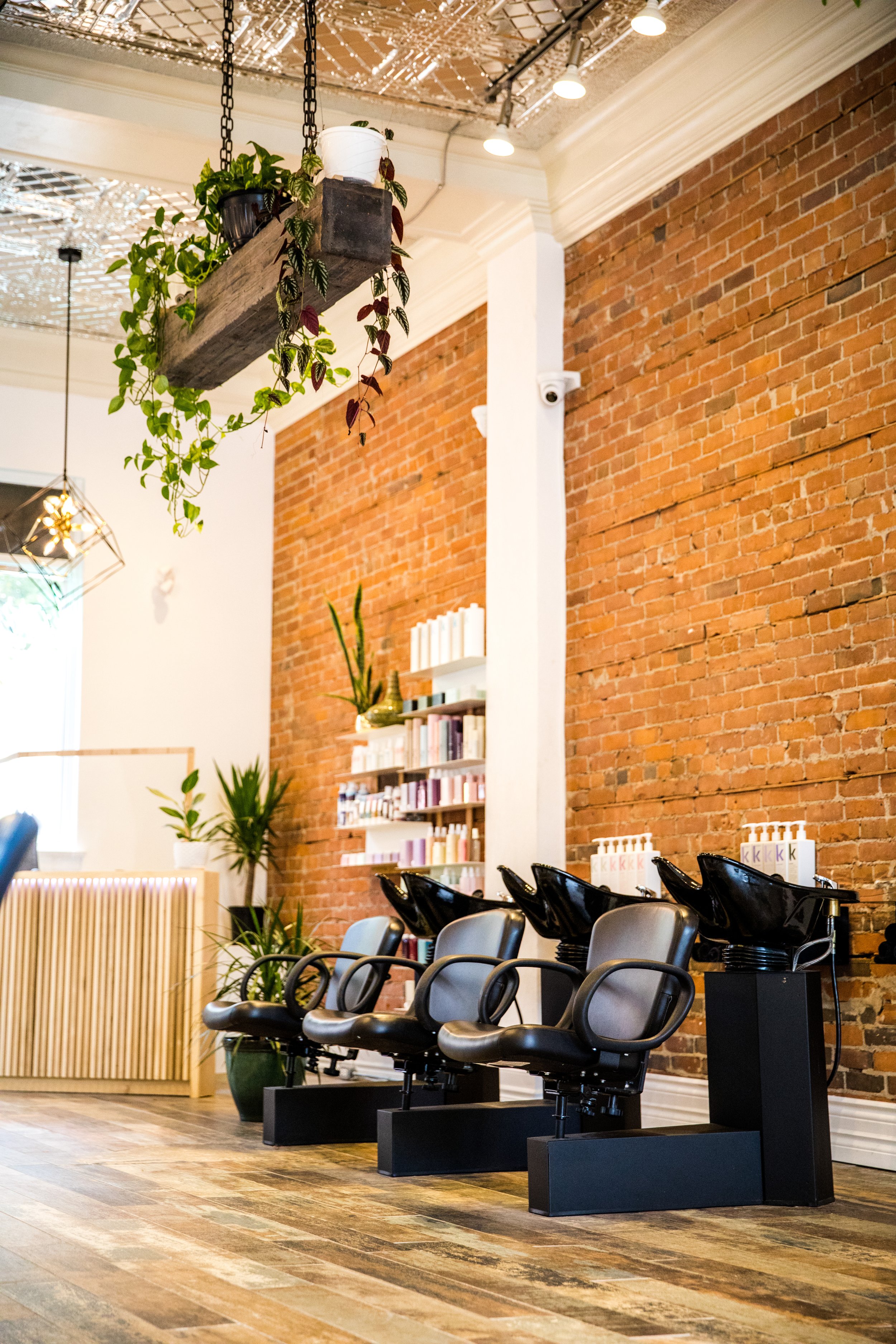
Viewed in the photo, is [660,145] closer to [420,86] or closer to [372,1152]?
[420,86]

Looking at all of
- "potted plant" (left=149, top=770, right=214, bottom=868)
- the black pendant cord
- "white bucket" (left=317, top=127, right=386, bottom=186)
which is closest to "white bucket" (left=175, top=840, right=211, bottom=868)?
"potted plant" (left=149, top=770, right=214, bottom=868)

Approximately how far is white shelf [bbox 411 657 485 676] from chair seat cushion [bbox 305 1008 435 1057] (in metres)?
2.25

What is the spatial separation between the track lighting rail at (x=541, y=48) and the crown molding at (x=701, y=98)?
0.40 metres

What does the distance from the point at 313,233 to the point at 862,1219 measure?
112 inches

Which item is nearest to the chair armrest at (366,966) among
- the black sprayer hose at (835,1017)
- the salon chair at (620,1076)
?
the salon chair at (620,1076)

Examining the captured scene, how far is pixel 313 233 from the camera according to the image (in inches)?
136

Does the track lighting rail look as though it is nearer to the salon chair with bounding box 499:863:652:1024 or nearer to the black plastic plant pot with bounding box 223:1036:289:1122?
the salon chair with bounding box 499:863:652:1024

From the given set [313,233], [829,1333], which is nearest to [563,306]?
[313,233]

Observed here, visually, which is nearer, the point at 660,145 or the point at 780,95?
the point at 780,95

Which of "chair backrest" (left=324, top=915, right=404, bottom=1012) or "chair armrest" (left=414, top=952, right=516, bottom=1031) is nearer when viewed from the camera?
"chair armrest" (left=414, top=952, right=516, bottom=1031)

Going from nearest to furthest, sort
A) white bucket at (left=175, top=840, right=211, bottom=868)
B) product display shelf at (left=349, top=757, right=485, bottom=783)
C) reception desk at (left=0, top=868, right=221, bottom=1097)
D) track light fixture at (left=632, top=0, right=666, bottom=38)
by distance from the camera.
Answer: track light fixture at (left=632, top=0, right=666, bottom=38) < product display shelf at (left=349, top=757, right=485, bottom=783) < reception desk at (left=0, top=868, right=221, bottom=1097) < white bucket at (left=175, top=840, right=211, bottom=868)

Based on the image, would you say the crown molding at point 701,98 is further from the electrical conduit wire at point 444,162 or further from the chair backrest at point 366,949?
the chair backrest at point 366,949

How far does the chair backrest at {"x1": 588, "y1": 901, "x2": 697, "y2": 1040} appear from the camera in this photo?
12.9 feet

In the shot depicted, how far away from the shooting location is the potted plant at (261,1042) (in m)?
5.85
